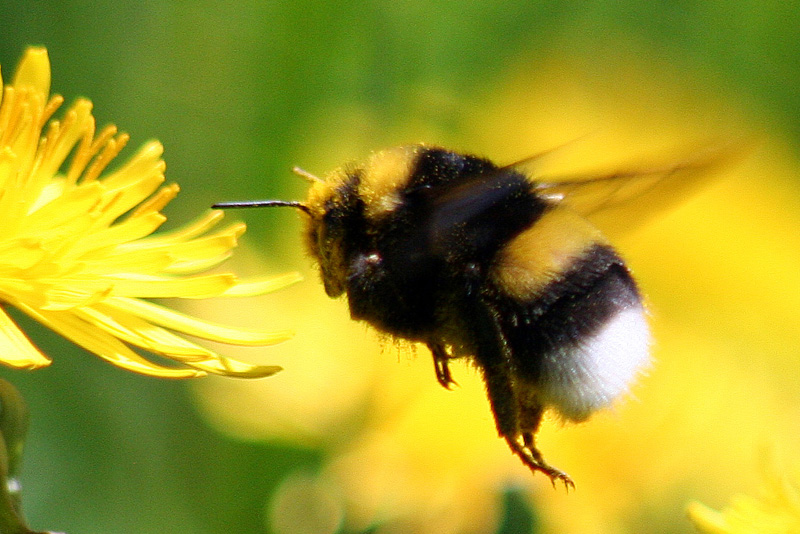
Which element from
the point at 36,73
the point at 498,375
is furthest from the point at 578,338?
the point at 36,73

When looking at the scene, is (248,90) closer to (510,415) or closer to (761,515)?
(510,415)

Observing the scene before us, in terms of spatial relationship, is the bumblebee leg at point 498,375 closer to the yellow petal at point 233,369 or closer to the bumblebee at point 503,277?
the bumblebee at point 503,277

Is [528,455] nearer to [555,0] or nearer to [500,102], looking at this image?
[500,102]

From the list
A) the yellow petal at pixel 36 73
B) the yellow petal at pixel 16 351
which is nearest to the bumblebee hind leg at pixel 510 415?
the yellow petal at pixel 16 351

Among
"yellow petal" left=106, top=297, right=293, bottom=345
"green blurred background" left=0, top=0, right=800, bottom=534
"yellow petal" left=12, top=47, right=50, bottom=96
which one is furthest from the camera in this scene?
"green blurred background" left=0, top=0, right=800, bottom=534

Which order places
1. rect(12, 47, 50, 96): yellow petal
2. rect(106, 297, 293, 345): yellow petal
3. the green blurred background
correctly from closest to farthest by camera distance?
rect(106, 297, 293, 345): yellow petal
rect(12, 47, 50, 96): yellow petal
the green blurred background

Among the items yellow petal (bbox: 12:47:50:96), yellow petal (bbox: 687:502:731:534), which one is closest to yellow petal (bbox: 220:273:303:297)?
yellow petal (bbox: 12:47:50:96)

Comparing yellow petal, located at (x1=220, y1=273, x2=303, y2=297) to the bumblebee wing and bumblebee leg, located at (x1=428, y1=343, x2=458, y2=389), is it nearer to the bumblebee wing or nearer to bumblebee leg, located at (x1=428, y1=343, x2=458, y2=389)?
bumblebee leg, located at (x1=428, y1=343, x2=458, y2=389)
